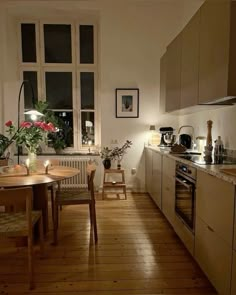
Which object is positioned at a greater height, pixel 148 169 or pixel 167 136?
pixel 167 136

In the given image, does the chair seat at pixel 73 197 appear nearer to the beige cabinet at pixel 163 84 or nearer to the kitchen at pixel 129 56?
the kitchen at pixel 129 56

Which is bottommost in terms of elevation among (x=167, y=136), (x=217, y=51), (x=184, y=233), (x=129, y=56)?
(x=184, y=233)

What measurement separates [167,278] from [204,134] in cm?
197

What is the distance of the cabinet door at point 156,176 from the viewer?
3.42 meters

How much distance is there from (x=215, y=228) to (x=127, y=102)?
3.09m

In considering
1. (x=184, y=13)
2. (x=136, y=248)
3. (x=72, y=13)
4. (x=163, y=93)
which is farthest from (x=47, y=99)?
(x=136, y=248)

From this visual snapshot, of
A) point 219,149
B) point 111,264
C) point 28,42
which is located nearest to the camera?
point 111,264

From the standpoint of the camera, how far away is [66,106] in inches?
187

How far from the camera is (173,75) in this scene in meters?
3.48

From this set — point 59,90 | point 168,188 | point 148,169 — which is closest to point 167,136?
point 148,169

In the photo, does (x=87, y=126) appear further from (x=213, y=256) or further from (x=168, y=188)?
(x=213, y=256)

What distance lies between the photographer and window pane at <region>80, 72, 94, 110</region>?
15.6ft

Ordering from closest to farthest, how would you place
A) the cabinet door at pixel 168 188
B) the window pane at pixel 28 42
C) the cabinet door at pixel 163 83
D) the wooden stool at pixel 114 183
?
1. the cabinet door at pixel 168 188
2. the cabinet door at pixel 163 83
3. the wooden stool at pixel 114 183
4. the window pane at pixel 28 42

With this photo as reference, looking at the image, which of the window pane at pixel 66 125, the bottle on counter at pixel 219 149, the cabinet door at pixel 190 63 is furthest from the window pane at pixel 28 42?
the bottle on counter at pixel 219 149
